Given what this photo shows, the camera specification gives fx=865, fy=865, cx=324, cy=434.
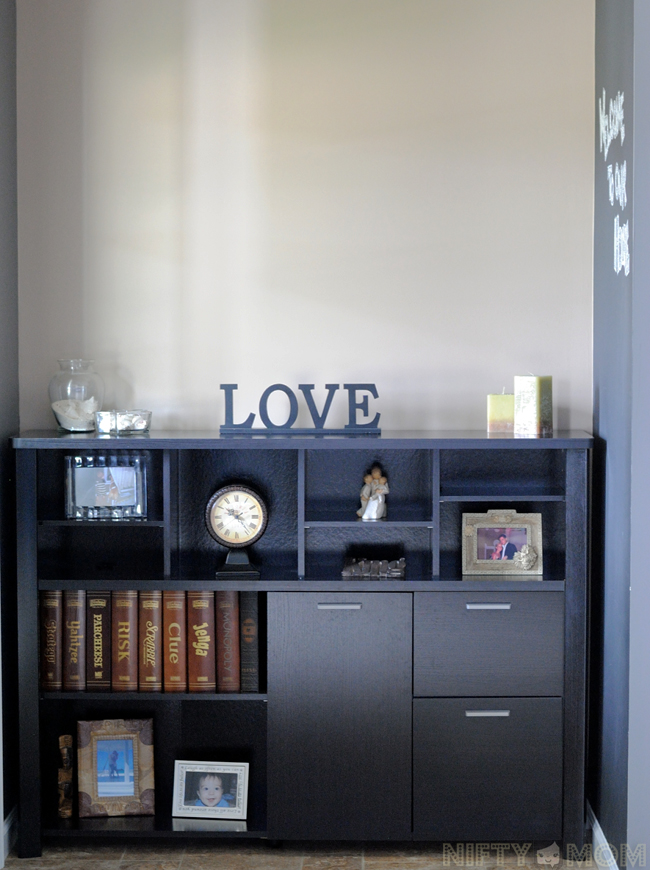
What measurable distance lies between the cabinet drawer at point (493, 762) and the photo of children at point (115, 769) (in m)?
0.87

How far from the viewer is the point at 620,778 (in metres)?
2.28

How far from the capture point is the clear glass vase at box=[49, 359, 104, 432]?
8.61ft

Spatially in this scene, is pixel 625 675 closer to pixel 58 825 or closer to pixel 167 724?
pixel 167 724

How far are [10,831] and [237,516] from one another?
1.14m

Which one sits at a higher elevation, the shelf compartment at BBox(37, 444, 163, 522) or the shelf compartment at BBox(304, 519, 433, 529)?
the shelf compartment at BBox(37, 444, 163, 522)

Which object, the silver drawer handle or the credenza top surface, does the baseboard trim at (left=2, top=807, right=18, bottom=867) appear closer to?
Result: the credenza top surface

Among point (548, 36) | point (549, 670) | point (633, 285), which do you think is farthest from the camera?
point (548, 36)

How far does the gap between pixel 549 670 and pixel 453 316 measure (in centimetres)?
112

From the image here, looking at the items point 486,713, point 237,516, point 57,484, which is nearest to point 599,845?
point 486,713

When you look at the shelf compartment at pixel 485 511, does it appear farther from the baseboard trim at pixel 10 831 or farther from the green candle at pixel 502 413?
the baseboard trim at pixel 10 831

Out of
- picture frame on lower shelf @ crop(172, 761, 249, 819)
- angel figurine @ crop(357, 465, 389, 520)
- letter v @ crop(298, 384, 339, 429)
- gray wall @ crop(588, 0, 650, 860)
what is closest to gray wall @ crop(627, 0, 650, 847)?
gray wall @ crop(588, 0, 650, 860)

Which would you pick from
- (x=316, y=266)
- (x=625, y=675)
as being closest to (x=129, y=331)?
(x=316, y=266)

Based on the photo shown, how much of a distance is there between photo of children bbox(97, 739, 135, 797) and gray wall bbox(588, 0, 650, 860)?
1.40 metres

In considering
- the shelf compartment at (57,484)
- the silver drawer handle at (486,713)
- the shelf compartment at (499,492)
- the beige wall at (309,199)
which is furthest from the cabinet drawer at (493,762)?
the shelf compartment at (57,484)
